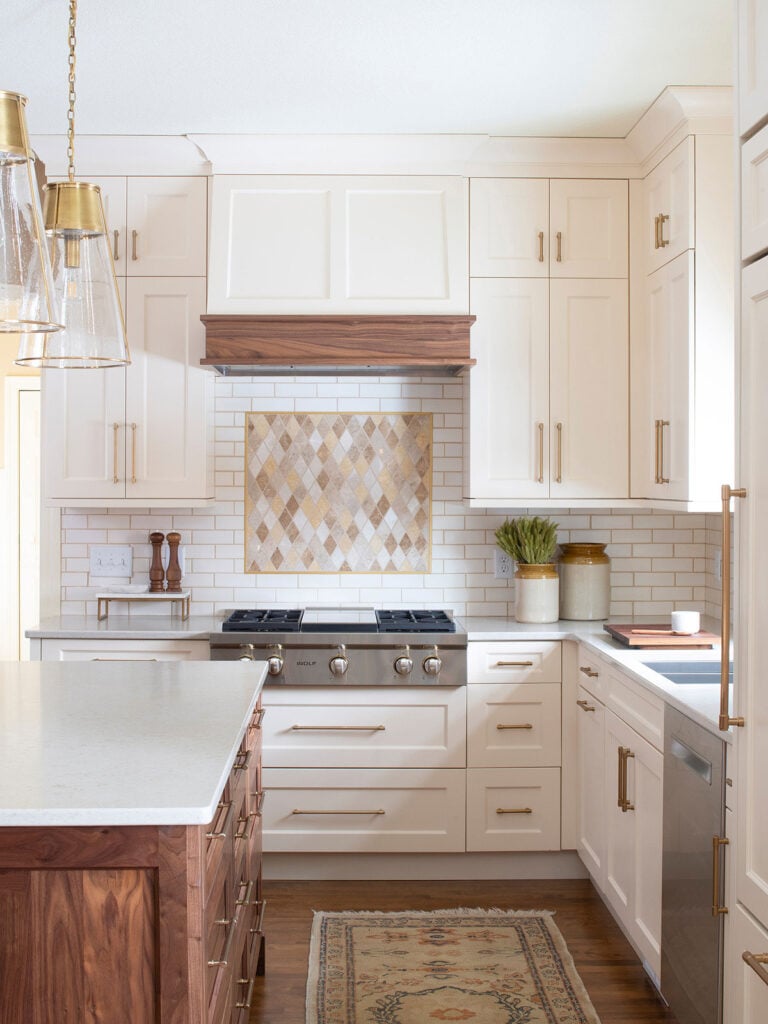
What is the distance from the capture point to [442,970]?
3166 mm

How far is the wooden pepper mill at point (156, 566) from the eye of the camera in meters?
4.29

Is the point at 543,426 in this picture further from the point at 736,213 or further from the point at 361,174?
the point at 736,213

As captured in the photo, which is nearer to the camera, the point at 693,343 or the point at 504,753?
the point at 693,343

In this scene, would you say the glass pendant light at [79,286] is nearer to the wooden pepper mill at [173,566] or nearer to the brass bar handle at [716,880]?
the brass bar handle at [716,880]

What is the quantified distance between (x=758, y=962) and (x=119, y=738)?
4.39 ft

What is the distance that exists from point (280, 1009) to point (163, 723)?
1224 millimetres

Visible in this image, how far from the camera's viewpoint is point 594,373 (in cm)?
404

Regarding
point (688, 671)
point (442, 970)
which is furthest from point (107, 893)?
point (688, 671)

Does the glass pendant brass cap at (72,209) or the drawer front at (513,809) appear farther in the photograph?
the drawer front at (513,809)

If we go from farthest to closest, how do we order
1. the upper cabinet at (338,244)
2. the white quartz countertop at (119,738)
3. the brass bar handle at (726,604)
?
the upper cabinet at (338,244) < the brass bar handle at (726,604) < the white quartz countertop at (119,738)

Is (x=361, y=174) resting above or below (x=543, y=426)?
above

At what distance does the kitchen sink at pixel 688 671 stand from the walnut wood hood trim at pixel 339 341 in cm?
135

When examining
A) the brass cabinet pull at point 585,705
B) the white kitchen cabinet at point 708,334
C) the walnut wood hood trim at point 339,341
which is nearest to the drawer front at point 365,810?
the brass cabinet pull at point 585,705

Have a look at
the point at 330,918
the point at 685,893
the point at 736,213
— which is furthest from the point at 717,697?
the point at 330,918
